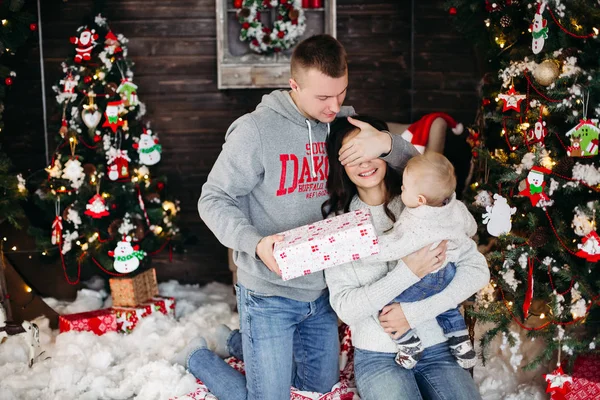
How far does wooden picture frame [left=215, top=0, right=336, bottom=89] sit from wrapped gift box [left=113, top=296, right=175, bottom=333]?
60.6 inches

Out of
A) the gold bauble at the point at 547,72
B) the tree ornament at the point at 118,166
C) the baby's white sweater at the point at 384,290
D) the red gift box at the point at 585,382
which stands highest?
the gold bauble at the point at 547,72

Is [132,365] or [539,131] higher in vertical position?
[539,131]

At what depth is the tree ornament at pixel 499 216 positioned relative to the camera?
2.89m

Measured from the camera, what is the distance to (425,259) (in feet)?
7.61

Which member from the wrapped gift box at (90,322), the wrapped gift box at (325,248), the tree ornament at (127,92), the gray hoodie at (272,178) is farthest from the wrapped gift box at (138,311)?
the wrapped gift box at (325,248)

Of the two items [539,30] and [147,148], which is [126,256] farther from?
[539,30]

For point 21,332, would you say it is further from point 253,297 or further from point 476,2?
point 476,2

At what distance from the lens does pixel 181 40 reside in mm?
4508

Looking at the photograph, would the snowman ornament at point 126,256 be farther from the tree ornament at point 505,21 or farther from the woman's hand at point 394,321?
the tree ornament at point 505,21

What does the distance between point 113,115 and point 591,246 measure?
2.63 meters

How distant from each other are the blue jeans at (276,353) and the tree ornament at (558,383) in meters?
0.89

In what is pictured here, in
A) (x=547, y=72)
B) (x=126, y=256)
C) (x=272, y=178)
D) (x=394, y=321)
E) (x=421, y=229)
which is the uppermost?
(x=547, y=72)

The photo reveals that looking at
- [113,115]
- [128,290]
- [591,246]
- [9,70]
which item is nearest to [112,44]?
[113,115]

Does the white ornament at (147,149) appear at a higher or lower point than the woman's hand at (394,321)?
higher
